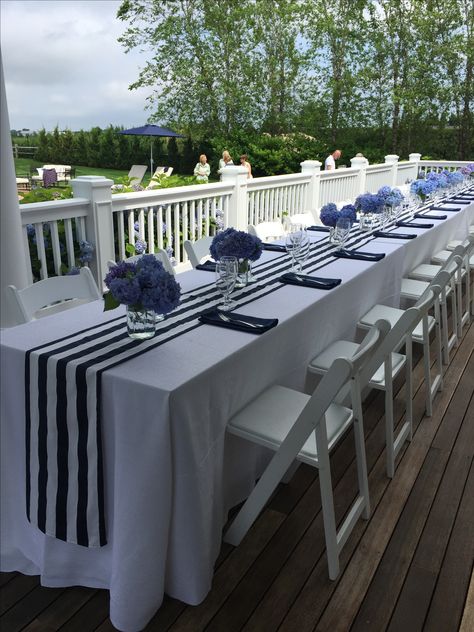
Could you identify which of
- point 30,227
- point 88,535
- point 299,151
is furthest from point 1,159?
point 299,151

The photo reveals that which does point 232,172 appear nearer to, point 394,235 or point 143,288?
point 394,235

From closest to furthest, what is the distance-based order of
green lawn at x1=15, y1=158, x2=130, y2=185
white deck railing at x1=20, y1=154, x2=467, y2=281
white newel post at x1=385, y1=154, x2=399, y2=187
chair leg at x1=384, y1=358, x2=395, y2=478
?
1. chair leg at x1=384, y1=358, x2=395, y2=478
2. white deck railing at x1=20, y1=154, x2=467, y2=281
3. white newel post at x1=385, y1=154, x2=399, y2=187
4. green lawn at x1=15, y1=158, x2=130, y2=185

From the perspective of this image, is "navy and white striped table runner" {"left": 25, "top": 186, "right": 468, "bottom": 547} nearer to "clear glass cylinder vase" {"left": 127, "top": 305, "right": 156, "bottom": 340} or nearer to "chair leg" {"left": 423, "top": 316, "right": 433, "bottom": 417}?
"clear glass cylinder vase" {"left": 127, "top": 305, "right": 156, "bottom": 340}

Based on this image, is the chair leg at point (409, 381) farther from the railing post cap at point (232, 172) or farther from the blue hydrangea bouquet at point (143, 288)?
the railing post cap at point (232, 172)

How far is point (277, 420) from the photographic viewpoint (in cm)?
216

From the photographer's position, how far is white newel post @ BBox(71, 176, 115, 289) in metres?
4.13

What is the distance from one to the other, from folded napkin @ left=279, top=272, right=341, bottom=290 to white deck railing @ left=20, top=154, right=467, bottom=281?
180 centimetres

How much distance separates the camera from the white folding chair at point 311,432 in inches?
72.9

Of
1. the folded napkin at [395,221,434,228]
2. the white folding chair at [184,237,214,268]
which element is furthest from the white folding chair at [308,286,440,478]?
the folded napkin at [395,221,434,228]

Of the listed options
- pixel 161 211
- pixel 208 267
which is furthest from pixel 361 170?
pixel 208 267

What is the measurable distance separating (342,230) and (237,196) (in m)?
2.43

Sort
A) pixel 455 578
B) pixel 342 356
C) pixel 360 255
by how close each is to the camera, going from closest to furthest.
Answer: pixel 455 578 < pixel 342 356 < pixel 360 255

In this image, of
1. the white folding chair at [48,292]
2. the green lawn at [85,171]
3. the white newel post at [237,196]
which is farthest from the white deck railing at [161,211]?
the green lawn at [85,171]

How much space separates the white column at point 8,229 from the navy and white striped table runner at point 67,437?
4.73 feet
